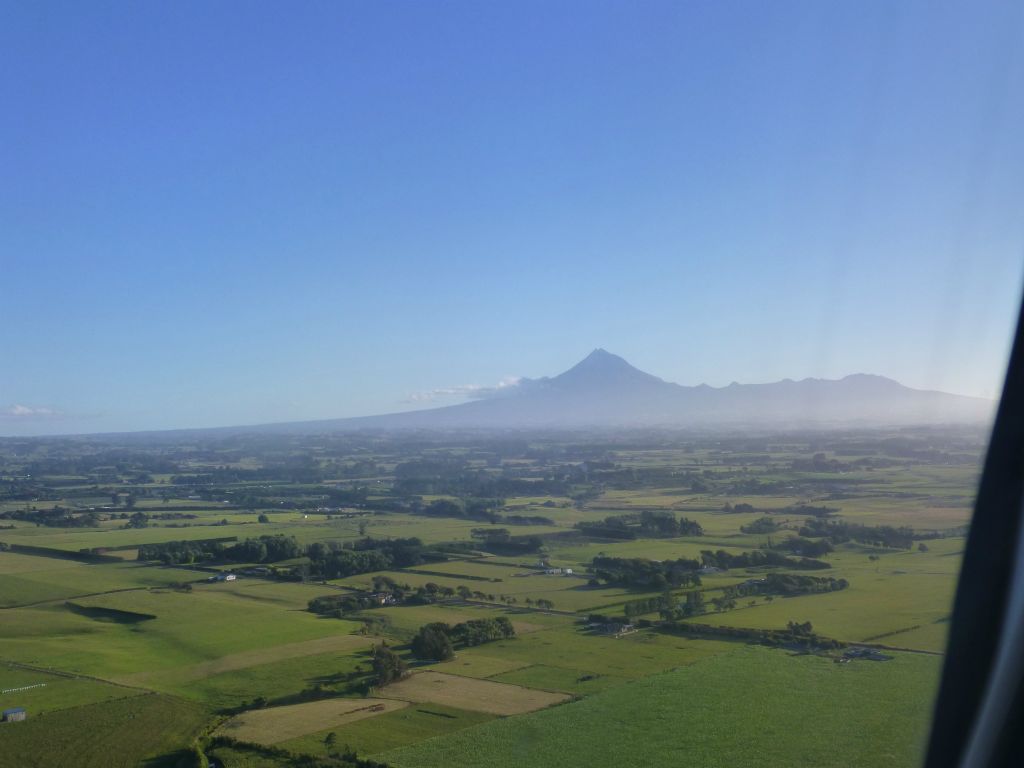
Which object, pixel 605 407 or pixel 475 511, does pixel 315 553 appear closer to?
pixel 475 511

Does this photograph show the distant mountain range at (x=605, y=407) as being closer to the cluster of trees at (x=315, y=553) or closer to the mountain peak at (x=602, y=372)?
the mountain peak at (x=602, y=372)

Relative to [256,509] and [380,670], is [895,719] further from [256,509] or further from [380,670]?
[256,509]

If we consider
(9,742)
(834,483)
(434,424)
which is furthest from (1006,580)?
(434,424)

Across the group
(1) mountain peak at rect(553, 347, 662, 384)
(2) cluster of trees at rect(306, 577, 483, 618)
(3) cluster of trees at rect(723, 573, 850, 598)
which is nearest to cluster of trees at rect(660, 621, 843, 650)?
(3) cluster of trees at rect(723, 573, 850, 598)

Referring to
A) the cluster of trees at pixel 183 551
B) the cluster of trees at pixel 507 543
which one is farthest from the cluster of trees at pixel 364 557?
the cluster of trees at pixel 183 551

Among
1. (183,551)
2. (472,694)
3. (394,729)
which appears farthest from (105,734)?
(183,551)

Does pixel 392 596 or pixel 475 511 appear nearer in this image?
pixel 392 596

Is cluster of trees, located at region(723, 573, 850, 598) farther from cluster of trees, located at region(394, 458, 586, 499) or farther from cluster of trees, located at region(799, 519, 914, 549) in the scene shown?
cluster of trees, located at region(394, 458, 586, 499)
